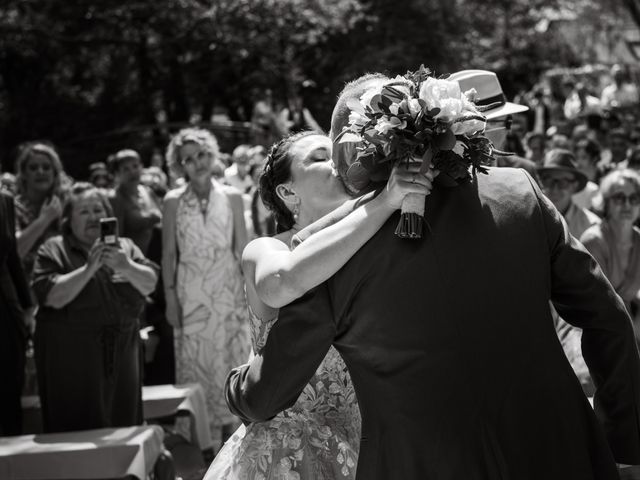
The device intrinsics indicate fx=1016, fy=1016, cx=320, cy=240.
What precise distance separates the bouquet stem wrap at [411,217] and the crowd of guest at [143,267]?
3538 millimetres

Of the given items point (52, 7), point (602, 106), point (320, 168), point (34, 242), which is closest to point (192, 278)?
point (34, 242)

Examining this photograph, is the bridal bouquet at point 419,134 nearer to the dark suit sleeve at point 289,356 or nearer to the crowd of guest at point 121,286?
the dark suit sleeve at point 289,356

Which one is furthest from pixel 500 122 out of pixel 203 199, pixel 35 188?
pixel 35 188

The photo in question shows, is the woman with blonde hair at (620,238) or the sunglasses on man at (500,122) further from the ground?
the sunglasses on man at (500,122)

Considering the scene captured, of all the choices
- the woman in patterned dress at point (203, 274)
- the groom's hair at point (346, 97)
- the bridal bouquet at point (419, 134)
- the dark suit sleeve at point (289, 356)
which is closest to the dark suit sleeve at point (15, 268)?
the woman in patterned dress at point (203, 274)

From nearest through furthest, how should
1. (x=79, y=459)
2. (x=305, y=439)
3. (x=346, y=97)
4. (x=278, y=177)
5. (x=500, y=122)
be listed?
1. (x=346, y=97)
2. (x=305, y=439)
3. (x=278, y=177)
4. (x=500, y=122)
5. (x=79, y=459)

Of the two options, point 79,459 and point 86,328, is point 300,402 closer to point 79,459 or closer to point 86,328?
point 79,459

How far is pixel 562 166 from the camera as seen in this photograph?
7324mm

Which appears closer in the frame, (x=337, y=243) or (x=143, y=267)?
(x=337, y=243)

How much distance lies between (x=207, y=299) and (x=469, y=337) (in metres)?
5.37

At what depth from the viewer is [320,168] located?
351 centimetres

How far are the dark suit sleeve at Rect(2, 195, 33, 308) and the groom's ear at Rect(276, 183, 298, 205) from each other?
11.7 ft

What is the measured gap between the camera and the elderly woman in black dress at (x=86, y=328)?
6113 millimetres

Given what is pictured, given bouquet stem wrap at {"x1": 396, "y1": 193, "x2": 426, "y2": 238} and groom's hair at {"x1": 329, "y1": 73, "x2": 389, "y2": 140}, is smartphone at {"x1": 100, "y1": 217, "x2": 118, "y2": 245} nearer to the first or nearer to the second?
groom's hair at {"x1": 329, "y1": 73, "x2": 389, "y2": 140}
